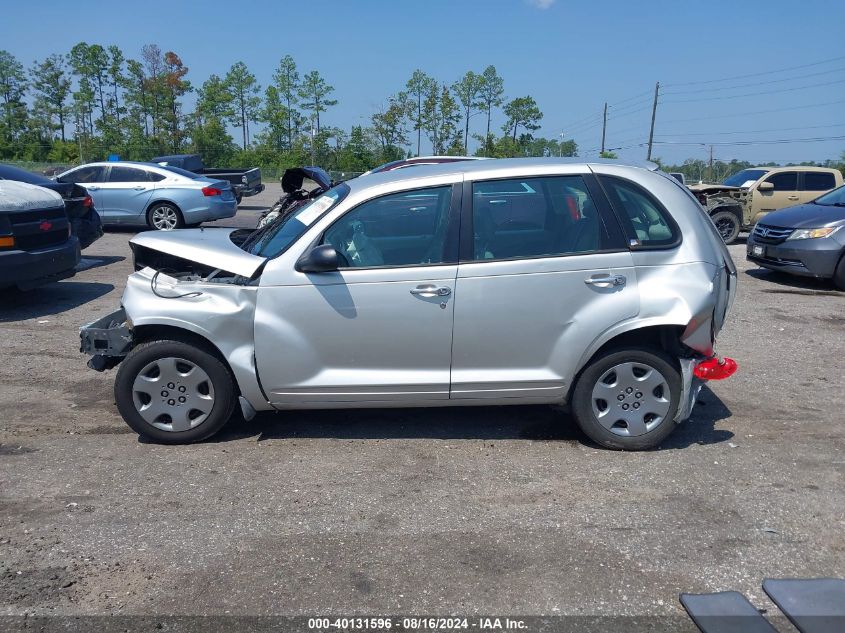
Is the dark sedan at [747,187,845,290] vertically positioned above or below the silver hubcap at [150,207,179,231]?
above

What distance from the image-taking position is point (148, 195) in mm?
16531

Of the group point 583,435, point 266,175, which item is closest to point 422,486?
point 583,435

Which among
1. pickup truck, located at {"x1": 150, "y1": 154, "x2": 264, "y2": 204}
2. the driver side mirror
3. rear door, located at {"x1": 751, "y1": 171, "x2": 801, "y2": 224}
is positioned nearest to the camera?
the driver side mirror

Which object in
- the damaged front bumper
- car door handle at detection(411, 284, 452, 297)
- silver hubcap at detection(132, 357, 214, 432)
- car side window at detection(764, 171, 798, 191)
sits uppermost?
car side window at detection(764, 171, 798, 191)

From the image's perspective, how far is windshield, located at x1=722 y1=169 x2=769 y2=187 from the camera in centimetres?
1723

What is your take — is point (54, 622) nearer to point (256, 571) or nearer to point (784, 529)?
point (256, 571)

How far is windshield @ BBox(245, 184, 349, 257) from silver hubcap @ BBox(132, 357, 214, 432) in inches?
35.6

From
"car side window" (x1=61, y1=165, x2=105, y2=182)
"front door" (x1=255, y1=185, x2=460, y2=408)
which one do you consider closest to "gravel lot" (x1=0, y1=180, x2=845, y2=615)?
"front door" (x1=255, y1=185, x2=460, y2=408)

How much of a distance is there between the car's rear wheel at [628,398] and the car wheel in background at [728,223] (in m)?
11.8

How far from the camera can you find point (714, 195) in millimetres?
15719

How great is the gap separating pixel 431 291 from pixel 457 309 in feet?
0.65

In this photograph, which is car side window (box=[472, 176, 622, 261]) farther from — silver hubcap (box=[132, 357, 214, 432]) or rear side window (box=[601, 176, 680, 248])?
silver hubcap (box=[132, 357, 214, 432])

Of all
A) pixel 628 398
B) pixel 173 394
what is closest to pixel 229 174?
pixel 173 394

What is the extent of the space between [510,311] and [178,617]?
257 cm
